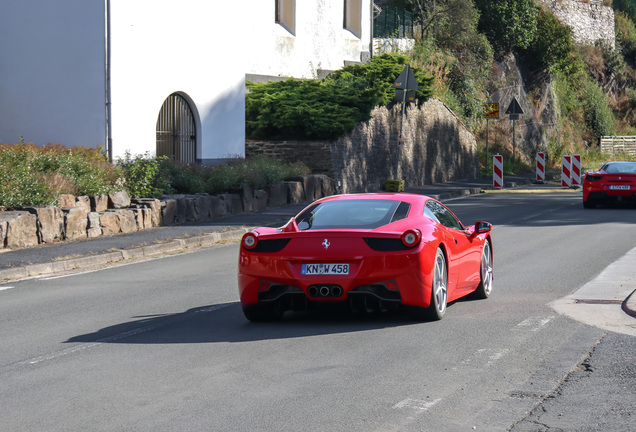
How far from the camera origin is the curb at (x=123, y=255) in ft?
43.1

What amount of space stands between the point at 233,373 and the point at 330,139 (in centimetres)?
2089

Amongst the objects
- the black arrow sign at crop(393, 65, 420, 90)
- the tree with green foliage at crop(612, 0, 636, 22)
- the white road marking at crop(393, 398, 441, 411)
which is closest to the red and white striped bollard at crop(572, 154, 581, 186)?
the black arrow sign at crop(393, 65, 420, 90)

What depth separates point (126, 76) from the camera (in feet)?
73.4

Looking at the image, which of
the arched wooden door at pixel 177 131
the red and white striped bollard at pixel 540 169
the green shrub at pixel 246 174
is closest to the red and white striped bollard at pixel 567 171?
the red and white striped bollard at pixel 540 169

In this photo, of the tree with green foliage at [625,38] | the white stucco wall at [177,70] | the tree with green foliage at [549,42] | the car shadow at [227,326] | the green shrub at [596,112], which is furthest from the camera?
the tree with green foliage at [625,38]

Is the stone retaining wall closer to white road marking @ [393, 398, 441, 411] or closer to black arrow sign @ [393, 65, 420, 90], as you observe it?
black arrow sign @ [393, 65, 420, 90]

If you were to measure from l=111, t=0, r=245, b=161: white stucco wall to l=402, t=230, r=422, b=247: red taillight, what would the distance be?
14.9 metres

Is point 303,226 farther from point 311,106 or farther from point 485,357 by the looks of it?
point 311,106

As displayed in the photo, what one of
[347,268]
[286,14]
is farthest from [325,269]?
[286,14]

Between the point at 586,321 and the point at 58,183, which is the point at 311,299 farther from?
the point at 58,183

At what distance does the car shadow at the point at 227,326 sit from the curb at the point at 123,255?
416 cm

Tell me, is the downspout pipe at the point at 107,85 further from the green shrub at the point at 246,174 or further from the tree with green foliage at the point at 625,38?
the tree with green foliage at the point at 625,38

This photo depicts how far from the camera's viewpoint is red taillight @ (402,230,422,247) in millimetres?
8461

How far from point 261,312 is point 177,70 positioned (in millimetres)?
16139
